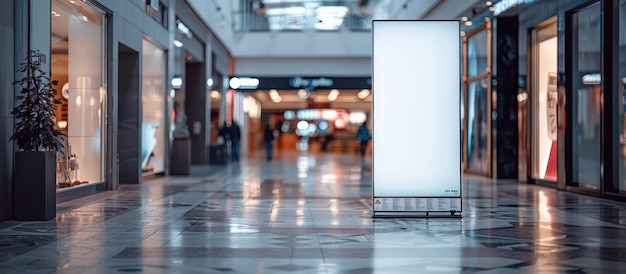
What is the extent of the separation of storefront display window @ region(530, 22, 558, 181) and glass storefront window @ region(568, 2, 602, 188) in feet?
4.82

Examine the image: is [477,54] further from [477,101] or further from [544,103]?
[544,103]

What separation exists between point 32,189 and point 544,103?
11920 millimetres

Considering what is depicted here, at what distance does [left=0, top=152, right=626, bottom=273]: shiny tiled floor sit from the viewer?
264 inches

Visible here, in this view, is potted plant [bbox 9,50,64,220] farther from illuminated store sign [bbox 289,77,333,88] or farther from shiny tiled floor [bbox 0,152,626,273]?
illuminated store sign [bbox 289,77,333,88]

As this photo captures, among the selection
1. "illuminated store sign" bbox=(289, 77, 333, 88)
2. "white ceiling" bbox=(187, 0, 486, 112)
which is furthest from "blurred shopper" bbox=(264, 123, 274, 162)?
"white ceiling" bbox=(187, 0, 486, 112)

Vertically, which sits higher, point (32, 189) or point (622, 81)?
point (622, 81)

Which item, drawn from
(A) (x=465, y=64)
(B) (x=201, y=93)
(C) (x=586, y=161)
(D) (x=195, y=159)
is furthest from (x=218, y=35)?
(C) (x=586, y=161)

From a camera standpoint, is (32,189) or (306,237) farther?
(32,189)

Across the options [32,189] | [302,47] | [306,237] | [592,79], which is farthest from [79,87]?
[302,47]

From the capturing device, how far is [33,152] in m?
9.62

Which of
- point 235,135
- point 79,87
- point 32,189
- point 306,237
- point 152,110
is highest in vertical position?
point 79,87

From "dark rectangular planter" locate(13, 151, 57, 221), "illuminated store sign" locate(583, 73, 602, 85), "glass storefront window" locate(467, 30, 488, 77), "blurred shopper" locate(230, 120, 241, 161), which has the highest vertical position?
"glass storefront window" locate(467, 30, 488, 77)

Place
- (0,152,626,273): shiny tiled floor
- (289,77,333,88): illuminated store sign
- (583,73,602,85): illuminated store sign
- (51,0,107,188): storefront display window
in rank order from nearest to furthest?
(0,152,626,273): shiny tiled floor → (51,0,107,188): storefront display window → (583,73,602,85): illuminated store sign → (289,77,333,88): illuminated store sign

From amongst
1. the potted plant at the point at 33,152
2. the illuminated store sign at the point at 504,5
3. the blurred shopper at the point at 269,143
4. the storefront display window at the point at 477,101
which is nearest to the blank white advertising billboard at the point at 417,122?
the potted plant at the point at 33,152
